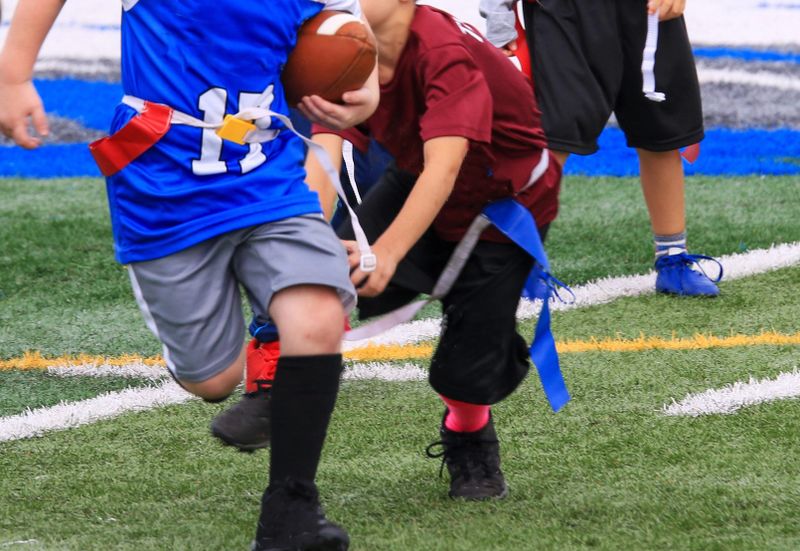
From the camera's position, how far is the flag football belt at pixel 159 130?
104 inches

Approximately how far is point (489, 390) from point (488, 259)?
274 mm

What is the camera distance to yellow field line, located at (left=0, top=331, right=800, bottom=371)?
167 inches

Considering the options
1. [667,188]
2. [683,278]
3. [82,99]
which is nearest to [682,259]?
[683,278]

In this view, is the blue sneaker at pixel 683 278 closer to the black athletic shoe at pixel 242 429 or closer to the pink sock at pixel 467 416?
the pink sock at pixel 467 416

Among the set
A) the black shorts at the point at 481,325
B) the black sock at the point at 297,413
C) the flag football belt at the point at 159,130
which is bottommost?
the black shorts at the point at 481,325

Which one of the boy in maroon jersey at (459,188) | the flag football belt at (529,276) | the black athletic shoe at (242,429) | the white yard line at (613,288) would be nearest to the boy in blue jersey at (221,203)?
the boy in maroon jersey at (459,188)

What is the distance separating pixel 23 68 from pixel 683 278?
2.84 meters

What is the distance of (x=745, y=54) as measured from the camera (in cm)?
1185

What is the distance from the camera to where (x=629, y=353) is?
4.20 metres

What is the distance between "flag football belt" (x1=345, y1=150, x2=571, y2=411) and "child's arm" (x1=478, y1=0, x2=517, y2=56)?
4.97ft

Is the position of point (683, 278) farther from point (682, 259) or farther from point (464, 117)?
point (464, 117)

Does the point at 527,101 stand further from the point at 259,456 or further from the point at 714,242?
the point at 714,242

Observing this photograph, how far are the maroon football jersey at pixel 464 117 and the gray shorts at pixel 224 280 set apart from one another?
0.36 metres

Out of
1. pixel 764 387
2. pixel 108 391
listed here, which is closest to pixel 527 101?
pixel 764 387
